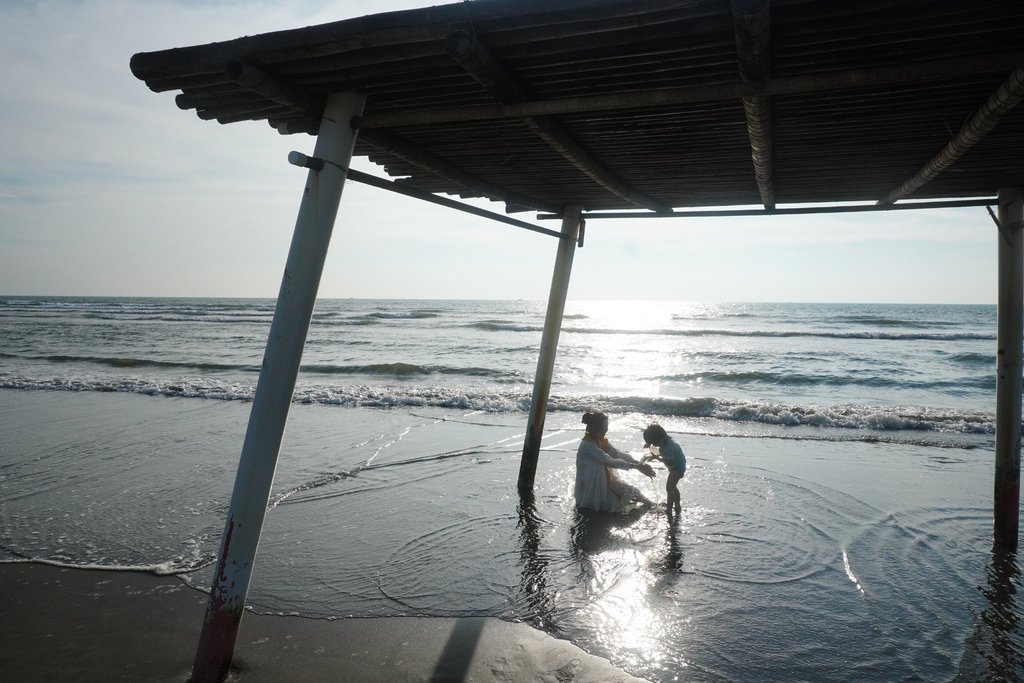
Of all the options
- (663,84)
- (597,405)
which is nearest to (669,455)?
(663,84)

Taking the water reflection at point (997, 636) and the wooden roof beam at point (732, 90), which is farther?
the water reflection at point (997, 636)

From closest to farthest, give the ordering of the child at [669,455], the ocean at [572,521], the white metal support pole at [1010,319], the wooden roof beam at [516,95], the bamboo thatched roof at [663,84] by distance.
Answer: the bamboo thatched roof at [663,84]
the wooden roof beam at [516,95]
the ocean at [572,521]
the white metal support pole at [1010,319]
the child at [669,455]

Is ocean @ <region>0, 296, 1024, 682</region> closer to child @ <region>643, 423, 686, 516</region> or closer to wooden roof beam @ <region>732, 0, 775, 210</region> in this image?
child @ <region>643, 423, 686, 516</region>

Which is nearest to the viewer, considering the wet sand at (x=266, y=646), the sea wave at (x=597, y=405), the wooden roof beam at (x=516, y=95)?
the wooden roof beam at (x=516, y=95)

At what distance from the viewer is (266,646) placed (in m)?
3.64

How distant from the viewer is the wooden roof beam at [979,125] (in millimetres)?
2424

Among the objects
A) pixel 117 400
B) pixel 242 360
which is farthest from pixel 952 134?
pixel 242 360

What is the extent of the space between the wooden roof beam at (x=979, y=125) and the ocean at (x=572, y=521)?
2872 millimetres

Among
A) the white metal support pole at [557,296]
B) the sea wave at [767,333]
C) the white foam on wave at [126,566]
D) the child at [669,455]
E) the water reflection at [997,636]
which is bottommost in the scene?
the white foam on wave at [126,566]

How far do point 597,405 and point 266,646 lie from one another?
1140 cm

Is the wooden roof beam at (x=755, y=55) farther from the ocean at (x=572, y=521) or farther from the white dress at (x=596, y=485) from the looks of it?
the white dress at (x=596, y=485)

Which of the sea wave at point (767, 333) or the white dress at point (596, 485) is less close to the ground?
the sea wave at point (767, 333)

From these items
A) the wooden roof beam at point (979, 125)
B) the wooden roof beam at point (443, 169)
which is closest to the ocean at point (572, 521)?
the wooden roof beam at point (979, 125)

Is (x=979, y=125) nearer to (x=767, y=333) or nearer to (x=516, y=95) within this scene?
(x=516, y=95)
